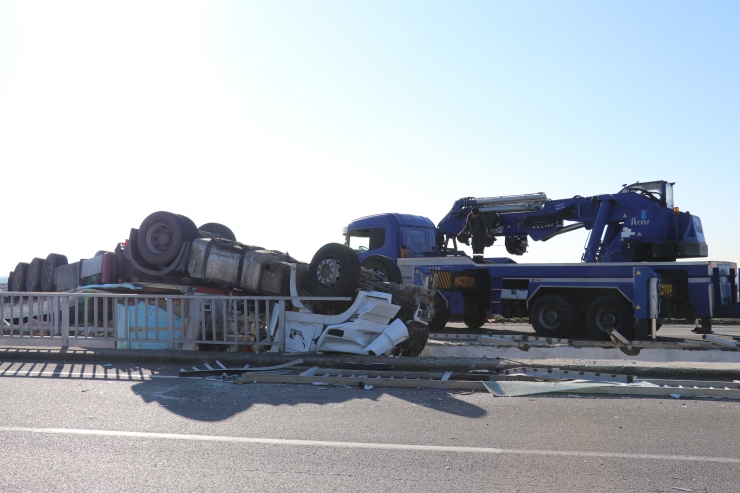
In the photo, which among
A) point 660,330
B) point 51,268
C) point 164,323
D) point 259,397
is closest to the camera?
point 259,397

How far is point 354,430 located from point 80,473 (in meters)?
2.06

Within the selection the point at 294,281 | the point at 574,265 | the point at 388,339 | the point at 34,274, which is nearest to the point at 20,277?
the point at 34,274

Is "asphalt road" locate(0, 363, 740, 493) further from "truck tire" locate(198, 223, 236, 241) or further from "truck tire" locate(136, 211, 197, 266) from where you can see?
"truck tire" locate(198, 223, 236, 241)

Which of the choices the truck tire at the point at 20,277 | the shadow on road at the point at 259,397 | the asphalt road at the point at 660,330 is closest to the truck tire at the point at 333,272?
the shadow on road at the point at 259,397

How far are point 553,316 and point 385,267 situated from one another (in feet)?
14.1

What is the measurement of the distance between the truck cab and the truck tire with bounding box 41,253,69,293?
21.5 ft

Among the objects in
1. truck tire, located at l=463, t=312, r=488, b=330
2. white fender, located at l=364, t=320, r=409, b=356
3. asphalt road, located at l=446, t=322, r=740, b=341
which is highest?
white fender, located at l=364, t=320, r=409, b=356

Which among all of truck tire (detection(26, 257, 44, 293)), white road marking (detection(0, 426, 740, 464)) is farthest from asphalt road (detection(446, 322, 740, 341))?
truck tire (detection(26, 257, 44, 293))

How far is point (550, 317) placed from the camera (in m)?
14.7

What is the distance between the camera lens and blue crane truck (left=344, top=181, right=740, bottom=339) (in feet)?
43.5

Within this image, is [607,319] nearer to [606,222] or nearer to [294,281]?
[606,222]

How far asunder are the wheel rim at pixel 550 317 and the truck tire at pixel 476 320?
1743 mm

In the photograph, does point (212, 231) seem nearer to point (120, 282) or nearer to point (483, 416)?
point (120, 282)

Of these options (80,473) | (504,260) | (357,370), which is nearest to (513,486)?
(80,473)
